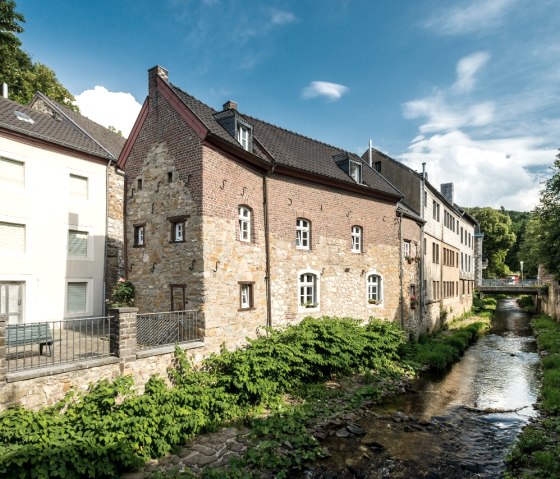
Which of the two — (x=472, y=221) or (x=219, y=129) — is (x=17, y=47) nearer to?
(x=219, y=129)

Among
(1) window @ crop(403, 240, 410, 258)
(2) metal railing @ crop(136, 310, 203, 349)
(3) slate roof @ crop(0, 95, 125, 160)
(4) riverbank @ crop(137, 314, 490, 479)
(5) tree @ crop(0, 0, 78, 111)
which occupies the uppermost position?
(5) tree @ crop(0, 0, 78, 111)

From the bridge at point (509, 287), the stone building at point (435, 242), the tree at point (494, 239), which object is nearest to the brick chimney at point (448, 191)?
the stone building at point (435, 242)

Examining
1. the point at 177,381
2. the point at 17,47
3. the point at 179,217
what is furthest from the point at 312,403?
the point at 17,47

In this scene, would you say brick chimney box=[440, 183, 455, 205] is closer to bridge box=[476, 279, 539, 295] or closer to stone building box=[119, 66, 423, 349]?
bridge box=[476, 279, 539, 295]

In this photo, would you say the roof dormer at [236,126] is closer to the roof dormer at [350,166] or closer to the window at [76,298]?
the roof dormer at [350,166]

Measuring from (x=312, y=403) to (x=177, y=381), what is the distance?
4157 millimetres

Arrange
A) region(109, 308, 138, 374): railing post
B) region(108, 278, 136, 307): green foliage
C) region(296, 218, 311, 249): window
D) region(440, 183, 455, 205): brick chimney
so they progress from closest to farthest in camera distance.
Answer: region(109, 308, 138, 374): railing post
region(108, 278, 136, 307): green foliage
region(296, 218, 311, 249): window
region(440, 183, 455, 205): brick chimney

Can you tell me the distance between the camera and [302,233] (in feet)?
52.4

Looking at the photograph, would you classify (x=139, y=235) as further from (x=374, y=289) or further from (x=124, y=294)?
(x=374, y=289)

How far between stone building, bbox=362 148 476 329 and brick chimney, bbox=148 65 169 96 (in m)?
15.4

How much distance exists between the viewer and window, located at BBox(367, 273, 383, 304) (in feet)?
60.7

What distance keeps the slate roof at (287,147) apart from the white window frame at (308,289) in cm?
434

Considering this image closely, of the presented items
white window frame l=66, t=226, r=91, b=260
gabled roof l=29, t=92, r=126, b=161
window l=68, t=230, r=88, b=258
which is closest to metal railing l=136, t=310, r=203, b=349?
white window frame l=66, t=226, r=91, b=260

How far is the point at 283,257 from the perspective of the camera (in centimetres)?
1478
